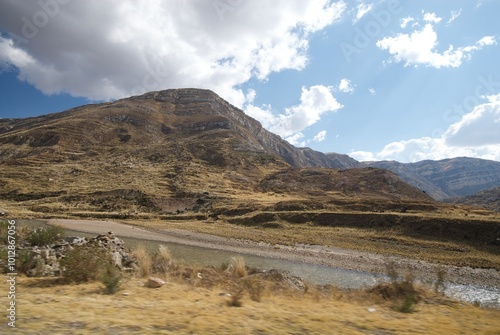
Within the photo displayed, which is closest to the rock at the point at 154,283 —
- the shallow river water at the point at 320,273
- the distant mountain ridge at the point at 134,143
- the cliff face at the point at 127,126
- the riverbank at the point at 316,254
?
the shallow river water at the point at 320,273

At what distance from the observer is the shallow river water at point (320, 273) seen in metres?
19.5

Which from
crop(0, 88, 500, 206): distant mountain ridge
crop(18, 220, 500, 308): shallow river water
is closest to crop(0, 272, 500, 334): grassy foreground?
crop(18, 220, 500, 308): shallow river water

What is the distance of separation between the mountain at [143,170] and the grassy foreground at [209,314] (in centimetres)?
5171

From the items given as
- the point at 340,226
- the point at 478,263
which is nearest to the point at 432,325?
the point at 478,263

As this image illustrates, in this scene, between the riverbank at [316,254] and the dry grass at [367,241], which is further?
the dry grass at [367,241]

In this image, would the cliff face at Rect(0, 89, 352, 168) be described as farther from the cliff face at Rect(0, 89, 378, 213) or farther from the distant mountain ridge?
the cliff face at Rect(0, 89, 378, 213)

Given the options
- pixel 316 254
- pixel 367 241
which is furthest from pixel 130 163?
pixel 316 254

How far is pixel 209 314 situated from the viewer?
275 inches

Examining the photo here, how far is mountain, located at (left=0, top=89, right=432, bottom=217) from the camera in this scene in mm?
63031

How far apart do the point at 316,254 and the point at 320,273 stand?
7056 millimetres

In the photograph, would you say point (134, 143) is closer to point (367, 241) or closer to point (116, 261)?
point (367, 241)

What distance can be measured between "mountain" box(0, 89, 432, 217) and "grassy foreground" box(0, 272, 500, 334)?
5171 cm

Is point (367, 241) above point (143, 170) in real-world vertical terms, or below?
below

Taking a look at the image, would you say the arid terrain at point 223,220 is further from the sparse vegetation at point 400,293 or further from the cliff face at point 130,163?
the cliff face at point 130,163
